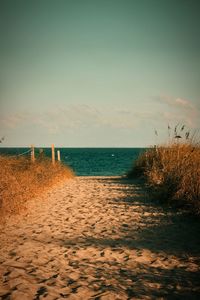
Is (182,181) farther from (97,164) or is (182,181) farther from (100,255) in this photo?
(97,164)

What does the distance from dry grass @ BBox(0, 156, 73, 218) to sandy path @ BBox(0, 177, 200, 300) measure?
45cm

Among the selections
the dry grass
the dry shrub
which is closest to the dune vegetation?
the dry shrub

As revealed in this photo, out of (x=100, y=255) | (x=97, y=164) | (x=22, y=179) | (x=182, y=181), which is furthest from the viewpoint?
(x=97, y=164)

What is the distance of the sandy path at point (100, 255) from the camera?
339cm

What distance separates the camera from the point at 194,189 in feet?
22.8

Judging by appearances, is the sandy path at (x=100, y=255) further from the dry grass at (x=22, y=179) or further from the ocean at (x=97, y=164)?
the ocean at (x=97, y=164)

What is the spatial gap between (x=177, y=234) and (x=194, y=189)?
1772 mm

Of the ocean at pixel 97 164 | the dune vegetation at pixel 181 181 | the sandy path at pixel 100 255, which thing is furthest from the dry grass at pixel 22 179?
the dune vegetation at pixel 181 181

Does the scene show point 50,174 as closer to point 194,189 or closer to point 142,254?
point 194,189

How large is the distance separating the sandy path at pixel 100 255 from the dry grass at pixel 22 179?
450 mm

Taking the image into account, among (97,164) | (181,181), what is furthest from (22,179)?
(97,164)

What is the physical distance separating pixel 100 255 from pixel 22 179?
5.12 metres

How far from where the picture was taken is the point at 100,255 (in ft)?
14.7

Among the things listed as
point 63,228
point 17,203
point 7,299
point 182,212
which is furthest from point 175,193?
point 7,299
